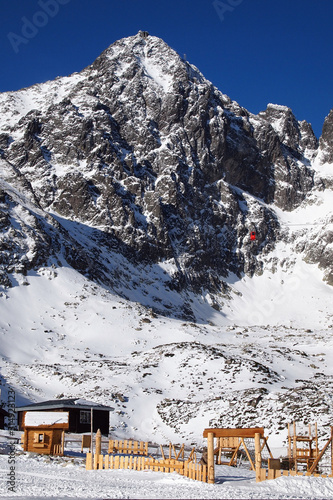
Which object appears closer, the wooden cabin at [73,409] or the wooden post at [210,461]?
the wooden post at [210,461]

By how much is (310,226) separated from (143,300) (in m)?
84.4

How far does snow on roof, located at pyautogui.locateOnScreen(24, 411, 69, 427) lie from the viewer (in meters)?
33.9

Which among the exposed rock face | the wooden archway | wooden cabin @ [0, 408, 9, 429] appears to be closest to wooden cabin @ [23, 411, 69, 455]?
wooden cabin @ [0, 408, 9, 429]

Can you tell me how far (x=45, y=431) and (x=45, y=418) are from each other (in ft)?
3.50

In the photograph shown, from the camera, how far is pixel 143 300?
132375mm

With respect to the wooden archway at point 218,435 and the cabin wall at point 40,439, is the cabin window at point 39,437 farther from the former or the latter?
the wooden archway at point 218,435

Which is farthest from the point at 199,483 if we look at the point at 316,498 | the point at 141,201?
the point at 141,201

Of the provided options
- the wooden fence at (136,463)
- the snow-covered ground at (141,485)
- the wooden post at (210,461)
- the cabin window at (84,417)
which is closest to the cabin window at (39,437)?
the cabin window at (84,417)

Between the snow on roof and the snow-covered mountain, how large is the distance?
50.9 ft

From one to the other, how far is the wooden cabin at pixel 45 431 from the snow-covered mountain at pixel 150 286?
51.3 feet

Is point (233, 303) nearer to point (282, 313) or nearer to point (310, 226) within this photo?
point (282, 313)

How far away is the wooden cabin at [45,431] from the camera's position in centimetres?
3253

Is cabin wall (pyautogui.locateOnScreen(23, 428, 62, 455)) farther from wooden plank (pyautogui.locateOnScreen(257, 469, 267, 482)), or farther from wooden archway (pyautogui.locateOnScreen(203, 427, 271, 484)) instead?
wooden plank (pyautogui.locateOnScreen(257, 469, 267, 482))

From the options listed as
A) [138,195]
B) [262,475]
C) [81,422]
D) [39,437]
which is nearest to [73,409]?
[81,422]
